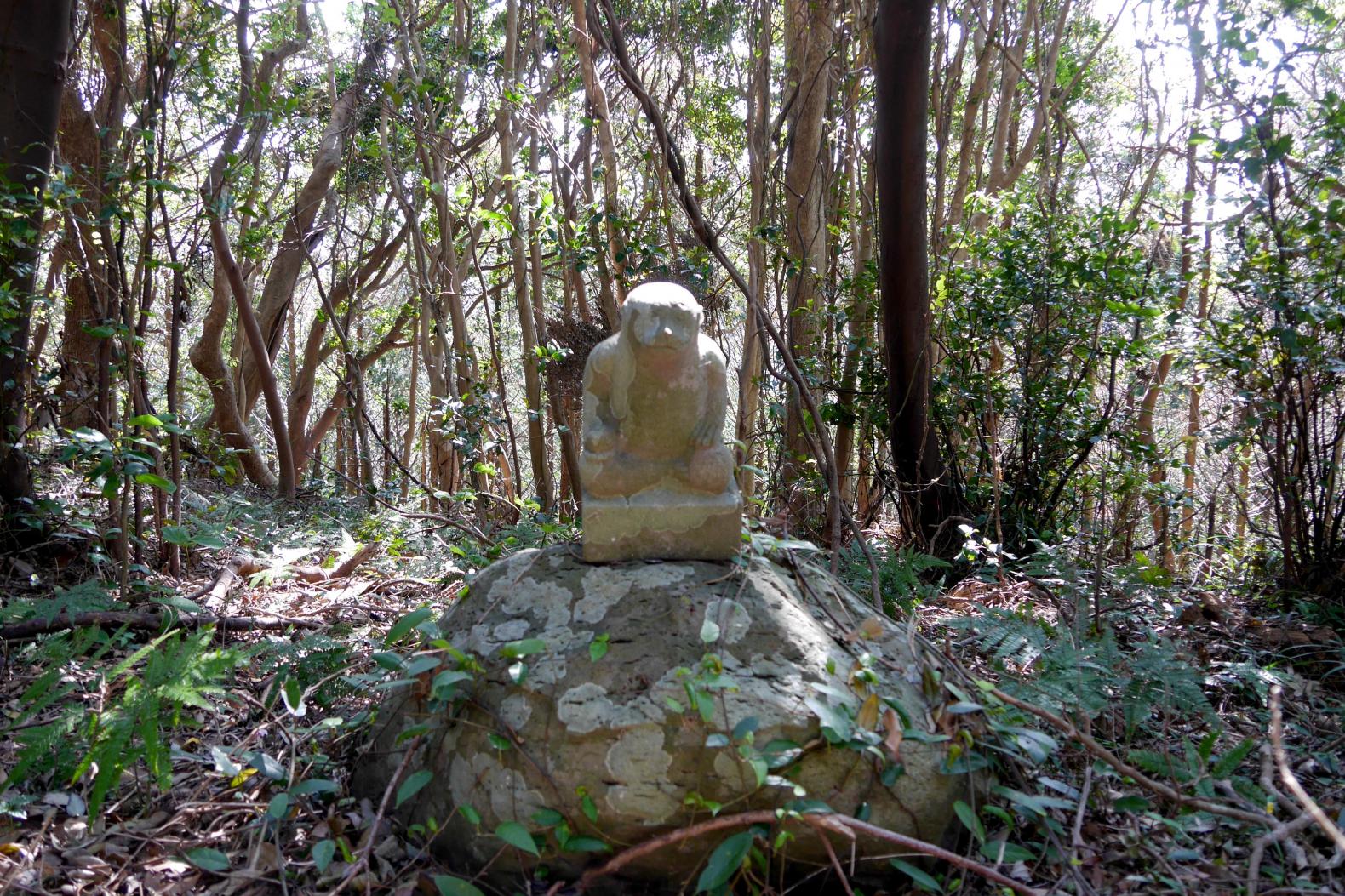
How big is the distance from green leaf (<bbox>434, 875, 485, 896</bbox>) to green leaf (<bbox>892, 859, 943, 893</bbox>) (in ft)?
3.46

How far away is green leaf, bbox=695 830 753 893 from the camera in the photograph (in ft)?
6.86

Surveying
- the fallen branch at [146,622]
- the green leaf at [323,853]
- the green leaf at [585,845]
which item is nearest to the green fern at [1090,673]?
the green leaf at [585,845]

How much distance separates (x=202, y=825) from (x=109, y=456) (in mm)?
1602

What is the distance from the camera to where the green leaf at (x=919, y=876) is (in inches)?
84.6

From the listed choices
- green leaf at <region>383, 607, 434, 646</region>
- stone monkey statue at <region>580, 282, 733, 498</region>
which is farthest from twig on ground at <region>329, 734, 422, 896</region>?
stone monkey statue at <region>580, 282, 733, 498</region>

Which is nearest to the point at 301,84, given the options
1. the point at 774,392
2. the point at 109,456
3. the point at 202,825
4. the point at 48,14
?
the point at 48,14

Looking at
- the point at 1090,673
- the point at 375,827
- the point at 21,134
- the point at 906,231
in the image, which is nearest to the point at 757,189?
the point at 906,231

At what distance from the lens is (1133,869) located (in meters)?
2.38

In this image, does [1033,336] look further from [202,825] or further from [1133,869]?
[202,825]

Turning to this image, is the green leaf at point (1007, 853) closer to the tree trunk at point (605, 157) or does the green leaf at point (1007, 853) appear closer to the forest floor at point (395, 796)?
the forest floor at point (395, 796)

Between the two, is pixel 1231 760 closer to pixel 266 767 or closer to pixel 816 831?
pixel 816 831

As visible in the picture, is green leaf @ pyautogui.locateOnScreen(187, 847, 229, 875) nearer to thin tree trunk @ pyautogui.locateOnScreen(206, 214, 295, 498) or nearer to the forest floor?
the forest floor

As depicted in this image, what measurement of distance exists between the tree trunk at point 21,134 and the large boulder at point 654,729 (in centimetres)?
304

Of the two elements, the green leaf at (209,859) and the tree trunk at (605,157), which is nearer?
the green leaf at (209,859)
